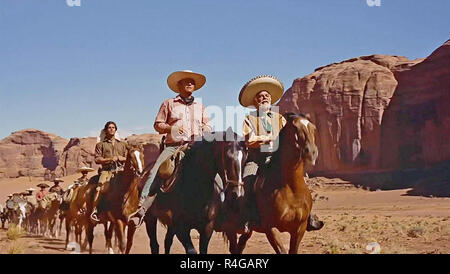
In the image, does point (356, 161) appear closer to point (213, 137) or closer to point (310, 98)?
point (310, 98)

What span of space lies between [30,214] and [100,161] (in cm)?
1714

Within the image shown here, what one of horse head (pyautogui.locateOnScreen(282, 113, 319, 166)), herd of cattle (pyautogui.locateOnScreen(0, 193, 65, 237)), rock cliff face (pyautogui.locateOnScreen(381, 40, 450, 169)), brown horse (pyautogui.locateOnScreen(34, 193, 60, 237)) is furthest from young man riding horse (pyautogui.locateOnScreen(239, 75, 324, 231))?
rock cliff face (pyautogui.locateOnScreen(381, 40, 450, 169))

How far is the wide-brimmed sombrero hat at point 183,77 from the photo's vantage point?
336 inches

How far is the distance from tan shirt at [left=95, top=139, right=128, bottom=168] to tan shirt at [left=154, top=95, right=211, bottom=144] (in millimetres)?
1772

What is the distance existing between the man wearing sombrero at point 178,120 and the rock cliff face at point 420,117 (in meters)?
51.2

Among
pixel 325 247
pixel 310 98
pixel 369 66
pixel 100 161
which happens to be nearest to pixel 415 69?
pixel 369 66

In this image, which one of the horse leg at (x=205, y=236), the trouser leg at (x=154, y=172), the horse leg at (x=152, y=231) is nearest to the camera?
the horse leg at (x=205, y=236)

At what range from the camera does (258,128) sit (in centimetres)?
764

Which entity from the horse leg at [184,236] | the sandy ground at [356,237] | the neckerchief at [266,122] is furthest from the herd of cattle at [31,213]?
the neckerchief at [266,122]

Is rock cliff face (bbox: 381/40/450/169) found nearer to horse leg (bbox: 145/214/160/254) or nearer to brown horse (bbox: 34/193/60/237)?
brown horse (bbox: 34/193/60/237)

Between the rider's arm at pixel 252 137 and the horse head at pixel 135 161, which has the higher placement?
the rider's arm at pixel 252 137

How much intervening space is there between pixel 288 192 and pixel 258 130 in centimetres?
126

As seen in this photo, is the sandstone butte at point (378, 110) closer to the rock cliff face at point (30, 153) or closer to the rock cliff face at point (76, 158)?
the rock cliff face at point (76, 158)

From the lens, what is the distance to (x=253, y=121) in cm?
769
